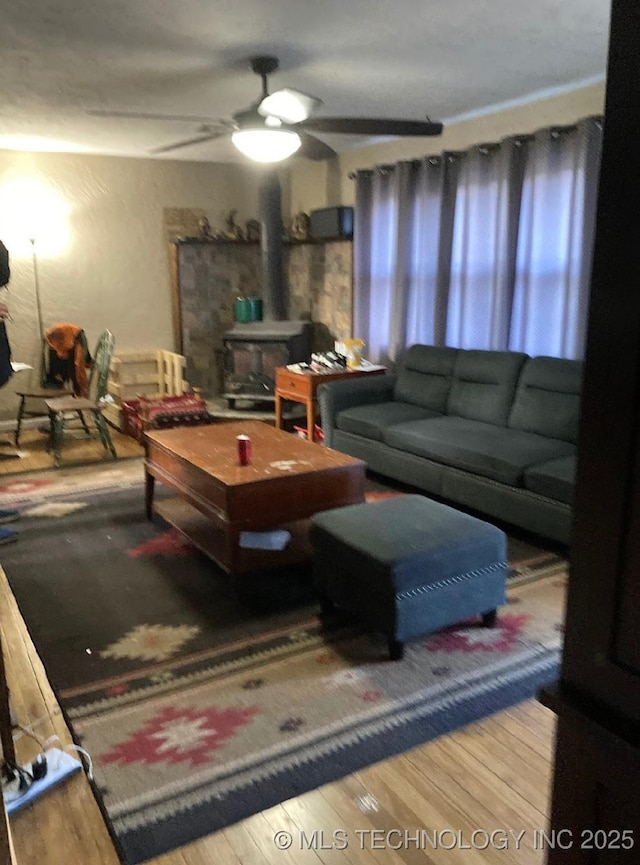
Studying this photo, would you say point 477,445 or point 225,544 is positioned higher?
point 477,445

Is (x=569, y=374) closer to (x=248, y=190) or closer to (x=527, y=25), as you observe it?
(x=527, y=25)

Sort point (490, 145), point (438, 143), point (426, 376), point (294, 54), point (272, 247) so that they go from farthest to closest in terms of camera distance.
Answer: point (272, 247), point (438, 143), point (426, 376), point (490, 145), point (294, 54)

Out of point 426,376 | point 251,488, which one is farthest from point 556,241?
point 251,488

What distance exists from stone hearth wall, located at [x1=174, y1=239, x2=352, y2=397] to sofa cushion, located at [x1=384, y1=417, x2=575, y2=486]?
199cm

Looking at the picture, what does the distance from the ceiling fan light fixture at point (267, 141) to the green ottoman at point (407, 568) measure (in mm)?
1933

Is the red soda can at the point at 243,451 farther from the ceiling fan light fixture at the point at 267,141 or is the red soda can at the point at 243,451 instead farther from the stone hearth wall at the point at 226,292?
the stone hearth wall at the point at 226,292

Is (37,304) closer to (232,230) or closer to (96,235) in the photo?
(96,235)

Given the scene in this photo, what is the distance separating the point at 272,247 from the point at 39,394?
2.18 m

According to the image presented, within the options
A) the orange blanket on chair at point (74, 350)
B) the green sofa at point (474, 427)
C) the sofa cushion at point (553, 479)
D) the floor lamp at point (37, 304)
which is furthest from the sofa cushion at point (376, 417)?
the floor lamp at point (37, 304)

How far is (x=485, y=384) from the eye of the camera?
4.13 m

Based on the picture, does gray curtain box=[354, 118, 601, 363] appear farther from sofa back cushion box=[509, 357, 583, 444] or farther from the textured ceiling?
the textured ceiling

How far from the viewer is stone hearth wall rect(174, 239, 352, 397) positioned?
233 inches

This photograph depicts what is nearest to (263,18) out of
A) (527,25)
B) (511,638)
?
(527,25)

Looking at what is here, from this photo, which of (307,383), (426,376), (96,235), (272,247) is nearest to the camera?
(426,376)
